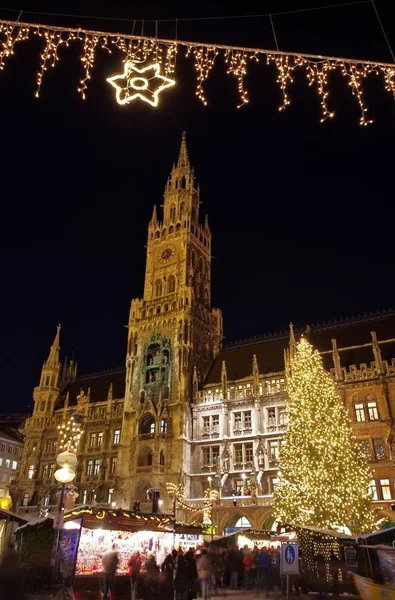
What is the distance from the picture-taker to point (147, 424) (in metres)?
43.8

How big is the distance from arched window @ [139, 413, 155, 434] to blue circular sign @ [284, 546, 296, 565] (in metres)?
31.0

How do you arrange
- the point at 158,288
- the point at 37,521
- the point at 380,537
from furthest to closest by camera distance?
the point at 158,288
the point at 37,521
the point at 380,537

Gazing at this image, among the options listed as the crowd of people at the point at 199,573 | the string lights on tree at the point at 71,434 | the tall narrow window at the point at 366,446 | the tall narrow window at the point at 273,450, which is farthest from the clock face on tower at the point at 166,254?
the crowd of people at the point at 199,573

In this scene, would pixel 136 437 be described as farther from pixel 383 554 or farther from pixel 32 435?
pixel 383 554

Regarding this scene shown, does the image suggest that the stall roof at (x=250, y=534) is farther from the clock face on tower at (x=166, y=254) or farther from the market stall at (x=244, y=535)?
the clock face on tower at (x=166, y=254)

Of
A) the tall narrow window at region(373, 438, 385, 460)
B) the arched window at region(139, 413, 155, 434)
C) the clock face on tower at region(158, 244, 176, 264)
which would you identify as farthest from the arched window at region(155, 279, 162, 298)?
the tall narrow window at region(373, 438, 385, 460)

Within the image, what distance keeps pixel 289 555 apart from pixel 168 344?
33576mm

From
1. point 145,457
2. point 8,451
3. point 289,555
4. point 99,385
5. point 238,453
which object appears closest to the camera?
point 289,555

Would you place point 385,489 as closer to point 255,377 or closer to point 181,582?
point 255,377

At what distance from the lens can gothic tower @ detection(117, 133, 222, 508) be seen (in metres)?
41.0

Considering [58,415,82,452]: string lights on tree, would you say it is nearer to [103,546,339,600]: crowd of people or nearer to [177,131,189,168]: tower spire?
[103,546,339,600]: crowd of people

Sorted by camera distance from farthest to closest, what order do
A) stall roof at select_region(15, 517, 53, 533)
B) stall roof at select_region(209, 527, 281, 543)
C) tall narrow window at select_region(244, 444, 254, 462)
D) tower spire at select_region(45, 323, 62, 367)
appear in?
tower spire at select_region(45, 323, 62, 367) → tall narrow window at select_region(244, 444, 254, 462) → stall roof at select_region(209, 527, 281, 543) → stall roof at select_region(15, 517, 53, 533)

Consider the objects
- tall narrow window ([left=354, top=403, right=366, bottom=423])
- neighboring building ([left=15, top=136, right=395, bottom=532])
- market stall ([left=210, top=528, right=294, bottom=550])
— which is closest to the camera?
market stall ([left=210, top=528, right=294, bottom=550])

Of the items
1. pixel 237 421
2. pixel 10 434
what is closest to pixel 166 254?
pixel 237 421
